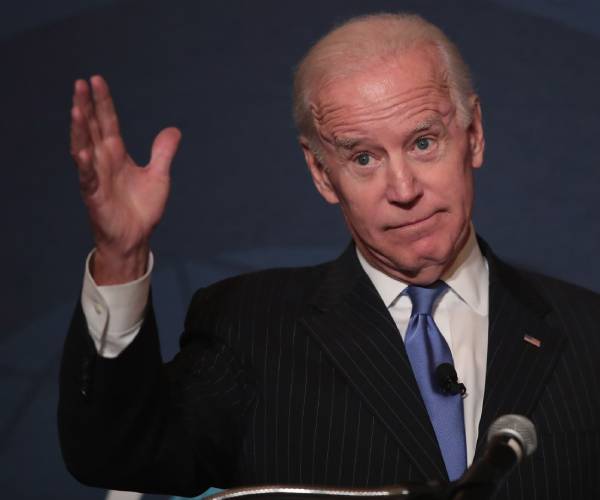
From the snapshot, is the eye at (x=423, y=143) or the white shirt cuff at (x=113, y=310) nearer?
the white shirt cuff at (x=113, y=310)

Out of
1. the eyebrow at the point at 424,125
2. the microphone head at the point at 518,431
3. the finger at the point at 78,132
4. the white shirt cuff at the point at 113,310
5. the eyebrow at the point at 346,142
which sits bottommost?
the white shirt cuff at the point at 113,310

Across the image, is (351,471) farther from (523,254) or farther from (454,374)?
(523,254)

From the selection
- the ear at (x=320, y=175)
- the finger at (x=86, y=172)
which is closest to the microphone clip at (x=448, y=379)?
the ear at (x=320, y=175)

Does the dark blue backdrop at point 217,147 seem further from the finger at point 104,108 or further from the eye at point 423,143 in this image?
the finger at point 104,108

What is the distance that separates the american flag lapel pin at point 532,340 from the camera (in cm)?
224

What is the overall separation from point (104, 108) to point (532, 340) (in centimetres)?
A: 90

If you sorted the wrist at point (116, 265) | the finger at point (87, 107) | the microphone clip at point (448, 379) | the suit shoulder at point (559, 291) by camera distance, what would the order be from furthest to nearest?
the suit shoulder at point (559, 291) < the microphone clip at point (448, 379) < the wrist at point (116, 265) < the finger at point (87, 107)

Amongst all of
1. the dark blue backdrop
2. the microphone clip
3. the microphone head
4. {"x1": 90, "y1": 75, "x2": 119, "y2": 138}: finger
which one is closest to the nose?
the microphone clip

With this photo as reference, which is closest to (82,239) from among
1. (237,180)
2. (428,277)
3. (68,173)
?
(68,173)

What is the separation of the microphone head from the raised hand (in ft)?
2.02

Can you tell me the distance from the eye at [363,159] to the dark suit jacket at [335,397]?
9.4 inches

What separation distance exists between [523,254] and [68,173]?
4.02 ft

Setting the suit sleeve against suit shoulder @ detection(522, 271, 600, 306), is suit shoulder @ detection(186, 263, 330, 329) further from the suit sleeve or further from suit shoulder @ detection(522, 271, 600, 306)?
suit shoulder @ detection(522, 271, 600, 306)

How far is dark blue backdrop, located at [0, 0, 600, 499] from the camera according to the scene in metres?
3.25
